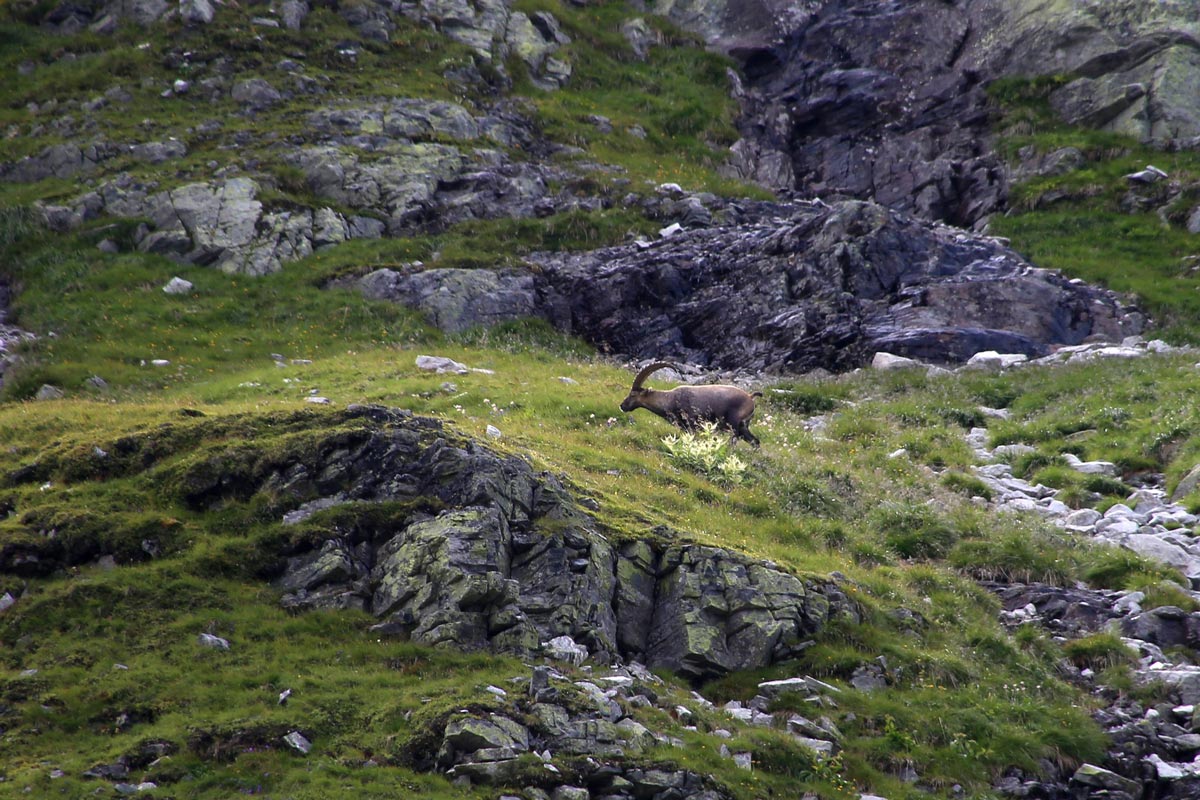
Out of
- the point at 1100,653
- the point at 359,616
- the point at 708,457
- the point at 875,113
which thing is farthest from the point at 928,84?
the point at 359,616

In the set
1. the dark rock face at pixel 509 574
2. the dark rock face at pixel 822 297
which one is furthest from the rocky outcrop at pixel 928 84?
the dark rock face at pixel 509 574

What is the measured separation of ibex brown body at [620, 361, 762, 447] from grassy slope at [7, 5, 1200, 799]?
0.64 m

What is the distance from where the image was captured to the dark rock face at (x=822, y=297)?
31.8 meters

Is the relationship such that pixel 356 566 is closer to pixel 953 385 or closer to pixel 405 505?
pixel 405 505

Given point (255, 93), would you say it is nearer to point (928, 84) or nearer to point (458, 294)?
point (458, 294)

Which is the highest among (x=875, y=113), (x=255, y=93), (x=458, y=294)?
(x=875, y=113)

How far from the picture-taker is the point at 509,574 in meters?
13.4

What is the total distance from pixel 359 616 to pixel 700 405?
12.0 m

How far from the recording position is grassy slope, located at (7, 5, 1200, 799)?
36.0 feet

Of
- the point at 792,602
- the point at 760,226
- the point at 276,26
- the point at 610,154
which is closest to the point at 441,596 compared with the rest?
the point at 792,602

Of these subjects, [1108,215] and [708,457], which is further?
[1108,215]

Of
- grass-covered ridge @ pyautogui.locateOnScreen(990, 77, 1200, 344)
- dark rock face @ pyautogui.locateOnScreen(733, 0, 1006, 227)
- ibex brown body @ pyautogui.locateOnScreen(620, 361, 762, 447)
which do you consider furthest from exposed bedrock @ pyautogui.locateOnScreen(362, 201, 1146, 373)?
ibex brown body @ pyautogui.locateOnScreen(620, 361, 762, 447)

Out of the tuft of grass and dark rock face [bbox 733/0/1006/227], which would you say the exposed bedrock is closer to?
dark rock face [bbox 733/0/1006/227]

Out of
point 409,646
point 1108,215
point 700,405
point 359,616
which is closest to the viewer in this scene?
point 409,646
